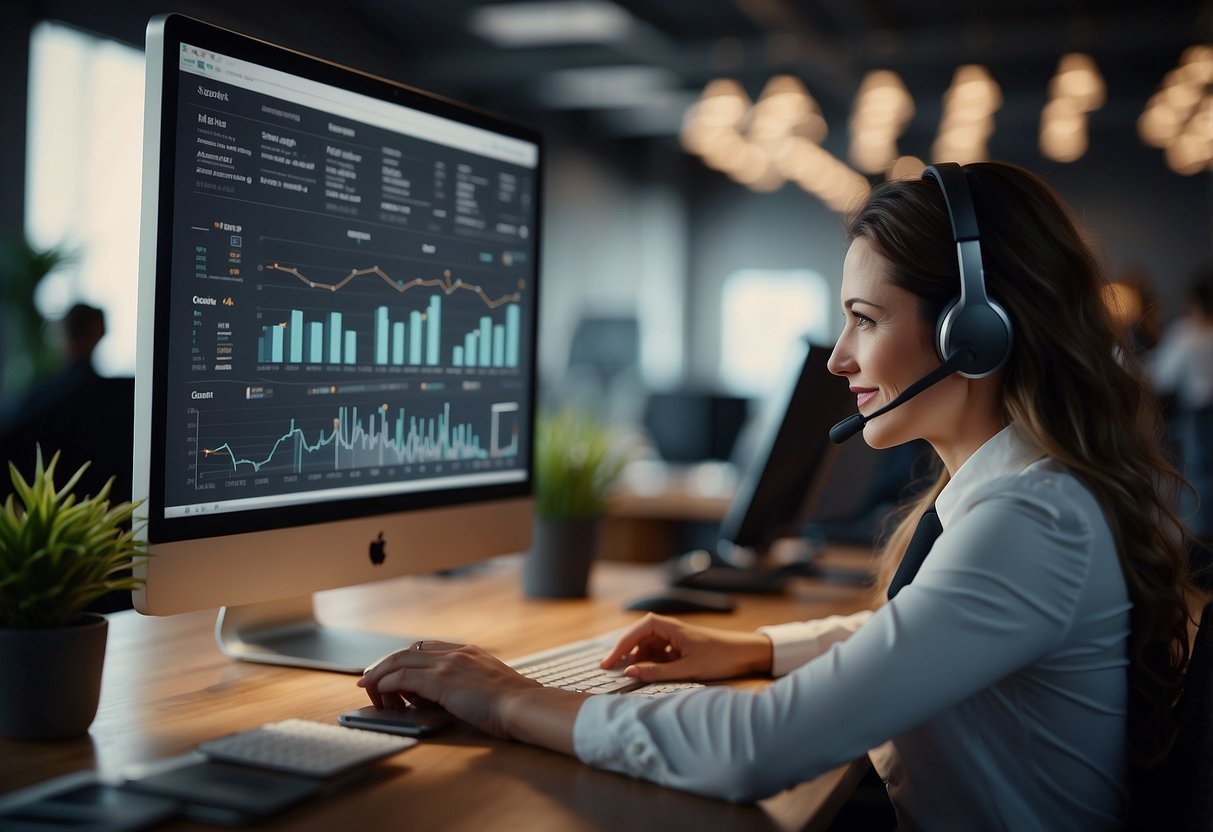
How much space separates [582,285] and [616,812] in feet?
28.8

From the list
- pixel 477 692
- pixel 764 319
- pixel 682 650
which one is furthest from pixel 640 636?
pixel 764 319

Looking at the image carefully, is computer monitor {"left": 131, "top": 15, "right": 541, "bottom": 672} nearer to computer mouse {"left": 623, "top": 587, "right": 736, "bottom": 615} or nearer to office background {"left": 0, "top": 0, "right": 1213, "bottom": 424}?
Answer: computer mouse {"left": 623, "top": 587, "right": 736, "bottom": 615}

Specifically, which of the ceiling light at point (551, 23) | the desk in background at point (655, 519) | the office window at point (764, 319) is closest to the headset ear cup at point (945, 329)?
the desk in background at point (655, 519)

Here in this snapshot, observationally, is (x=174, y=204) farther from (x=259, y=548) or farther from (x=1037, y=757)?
(x=1037, y=757)

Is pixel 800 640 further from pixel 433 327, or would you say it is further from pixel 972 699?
pixel 433 327

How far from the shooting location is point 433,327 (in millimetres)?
1396

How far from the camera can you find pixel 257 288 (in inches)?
45.4

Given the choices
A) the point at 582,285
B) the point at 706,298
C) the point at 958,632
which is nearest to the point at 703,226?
the point at 706,298

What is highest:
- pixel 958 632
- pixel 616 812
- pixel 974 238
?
pixel 974 238

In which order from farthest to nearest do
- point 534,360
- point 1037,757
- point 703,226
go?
point 703,226, point 534,360, point 1037,757

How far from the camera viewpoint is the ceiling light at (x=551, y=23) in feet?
22.4

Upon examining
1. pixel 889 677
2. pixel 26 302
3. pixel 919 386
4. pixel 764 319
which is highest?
pixel 764 319

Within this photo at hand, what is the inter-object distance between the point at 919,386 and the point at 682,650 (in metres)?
0.41

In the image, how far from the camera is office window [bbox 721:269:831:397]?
11.5 meters
